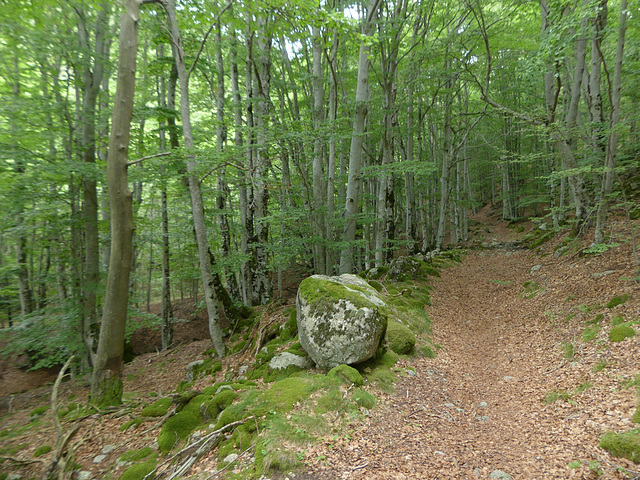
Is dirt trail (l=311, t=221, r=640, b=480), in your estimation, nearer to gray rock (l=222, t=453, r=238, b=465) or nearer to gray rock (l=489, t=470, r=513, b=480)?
gray rock (l=489, t=470, r=513, b=480)

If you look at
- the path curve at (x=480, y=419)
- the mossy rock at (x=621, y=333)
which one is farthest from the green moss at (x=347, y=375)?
the mossy rock at (x=621, y=333)

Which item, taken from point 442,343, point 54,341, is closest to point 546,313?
point 442,343

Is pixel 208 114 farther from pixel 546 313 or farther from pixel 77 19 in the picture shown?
pixel 546 313

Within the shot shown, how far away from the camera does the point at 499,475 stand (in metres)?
2.95

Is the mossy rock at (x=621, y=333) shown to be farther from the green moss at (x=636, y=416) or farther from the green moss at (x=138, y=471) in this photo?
the green moss at (x=138, y=471)

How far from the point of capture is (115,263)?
4465 millimetres

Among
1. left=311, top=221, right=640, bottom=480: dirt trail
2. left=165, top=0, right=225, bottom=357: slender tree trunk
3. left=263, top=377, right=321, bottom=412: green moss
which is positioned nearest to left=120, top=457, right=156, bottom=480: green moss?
left=263, top=377, right=321, bottom=412: green moss

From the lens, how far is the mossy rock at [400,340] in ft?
18.9

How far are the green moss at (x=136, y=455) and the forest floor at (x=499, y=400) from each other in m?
0.21

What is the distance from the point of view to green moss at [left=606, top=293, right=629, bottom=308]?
5.52 meters

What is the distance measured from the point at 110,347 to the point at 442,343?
6.34m

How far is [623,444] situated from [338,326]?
133 inches

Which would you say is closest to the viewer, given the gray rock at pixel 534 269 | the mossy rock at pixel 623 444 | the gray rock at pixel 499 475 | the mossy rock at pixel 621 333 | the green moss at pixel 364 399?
the mossy rock at pixel 623 444

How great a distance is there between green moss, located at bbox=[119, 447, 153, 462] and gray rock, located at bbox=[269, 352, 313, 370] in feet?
7.10
